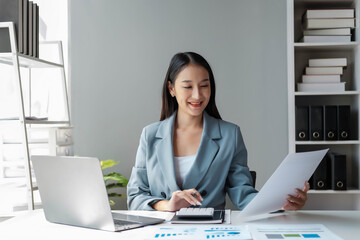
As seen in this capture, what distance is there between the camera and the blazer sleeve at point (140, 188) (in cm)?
170

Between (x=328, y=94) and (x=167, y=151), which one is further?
(x=328, y=94)

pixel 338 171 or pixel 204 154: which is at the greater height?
pixel 204 154

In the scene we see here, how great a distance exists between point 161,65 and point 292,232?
230cm

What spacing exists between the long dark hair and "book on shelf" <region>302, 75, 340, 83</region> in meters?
1.30

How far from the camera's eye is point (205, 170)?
6.01 ft

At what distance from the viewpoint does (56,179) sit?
51.4 inches

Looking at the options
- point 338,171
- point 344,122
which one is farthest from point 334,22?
point 338,171

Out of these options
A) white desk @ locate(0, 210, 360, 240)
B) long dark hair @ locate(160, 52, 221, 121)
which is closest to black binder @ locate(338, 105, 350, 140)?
long dark hair @ locate(160, 52, 221, 121)

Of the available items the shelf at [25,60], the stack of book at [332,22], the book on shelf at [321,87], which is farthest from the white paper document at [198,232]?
the stack of book at [332,22]

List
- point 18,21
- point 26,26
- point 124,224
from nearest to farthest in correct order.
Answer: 1. point 124,224
2. point 18,21
3. point 26,26

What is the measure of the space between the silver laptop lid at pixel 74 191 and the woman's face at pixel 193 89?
2.44 ft

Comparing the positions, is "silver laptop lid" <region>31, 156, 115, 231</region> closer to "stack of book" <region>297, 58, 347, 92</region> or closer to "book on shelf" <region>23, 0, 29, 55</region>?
"book on shelf" <region>23, 0, 29, 55</region>

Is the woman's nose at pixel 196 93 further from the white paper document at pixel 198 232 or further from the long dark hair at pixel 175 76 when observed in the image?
the white paper document at pixel 198 232

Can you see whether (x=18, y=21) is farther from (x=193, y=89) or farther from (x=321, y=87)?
(x=321, y=87)
